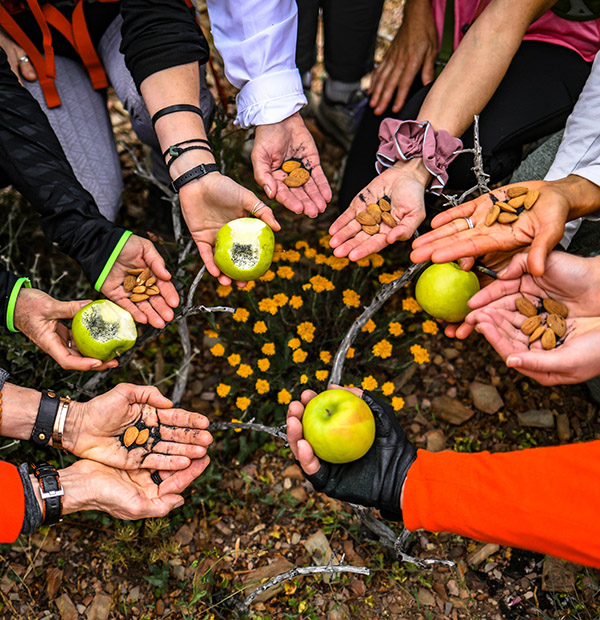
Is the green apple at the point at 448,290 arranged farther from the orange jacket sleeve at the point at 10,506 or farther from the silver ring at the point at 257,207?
the orange jacket sleeve at the point at 10,506

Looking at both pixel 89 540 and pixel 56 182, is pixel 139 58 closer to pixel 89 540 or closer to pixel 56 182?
pixel 56 182

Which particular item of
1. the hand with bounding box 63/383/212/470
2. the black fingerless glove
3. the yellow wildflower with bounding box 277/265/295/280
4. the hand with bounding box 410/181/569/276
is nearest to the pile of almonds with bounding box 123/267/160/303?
the hand with bounding box 63/383/212/470

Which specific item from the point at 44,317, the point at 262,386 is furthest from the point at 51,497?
the point at 262,386

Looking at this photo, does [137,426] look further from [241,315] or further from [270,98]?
[270,98]

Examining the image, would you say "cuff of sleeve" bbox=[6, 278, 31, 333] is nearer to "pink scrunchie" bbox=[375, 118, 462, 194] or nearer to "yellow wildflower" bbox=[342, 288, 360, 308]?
"yellow wildflower" bbox=[342, 288, 360, 308]

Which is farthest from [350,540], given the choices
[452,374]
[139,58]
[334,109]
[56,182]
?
[334,109]

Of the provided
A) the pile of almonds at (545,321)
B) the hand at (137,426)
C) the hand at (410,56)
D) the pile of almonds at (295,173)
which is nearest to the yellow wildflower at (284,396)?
the hand at (137,426)

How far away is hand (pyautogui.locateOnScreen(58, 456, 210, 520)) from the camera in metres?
2.12

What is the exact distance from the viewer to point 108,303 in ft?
8.11

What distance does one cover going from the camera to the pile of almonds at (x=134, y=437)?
2.30 metres

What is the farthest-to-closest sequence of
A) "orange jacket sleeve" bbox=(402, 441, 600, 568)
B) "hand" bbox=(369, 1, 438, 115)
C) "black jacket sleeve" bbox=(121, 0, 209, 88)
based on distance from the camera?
"hand" bbox=(369, 1, 438, 115), "black jacket sleeve" bbox=(121, 0, 209, 88), "orange jacket sleeve" bbox=(402, 441, 600, 568)

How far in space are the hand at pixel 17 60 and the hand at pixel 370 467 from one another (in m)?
2.55

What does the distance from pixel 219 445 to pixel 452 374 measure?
152cm

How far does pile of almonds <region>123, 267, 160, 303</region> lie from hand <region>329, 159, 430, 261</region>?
93 cm
